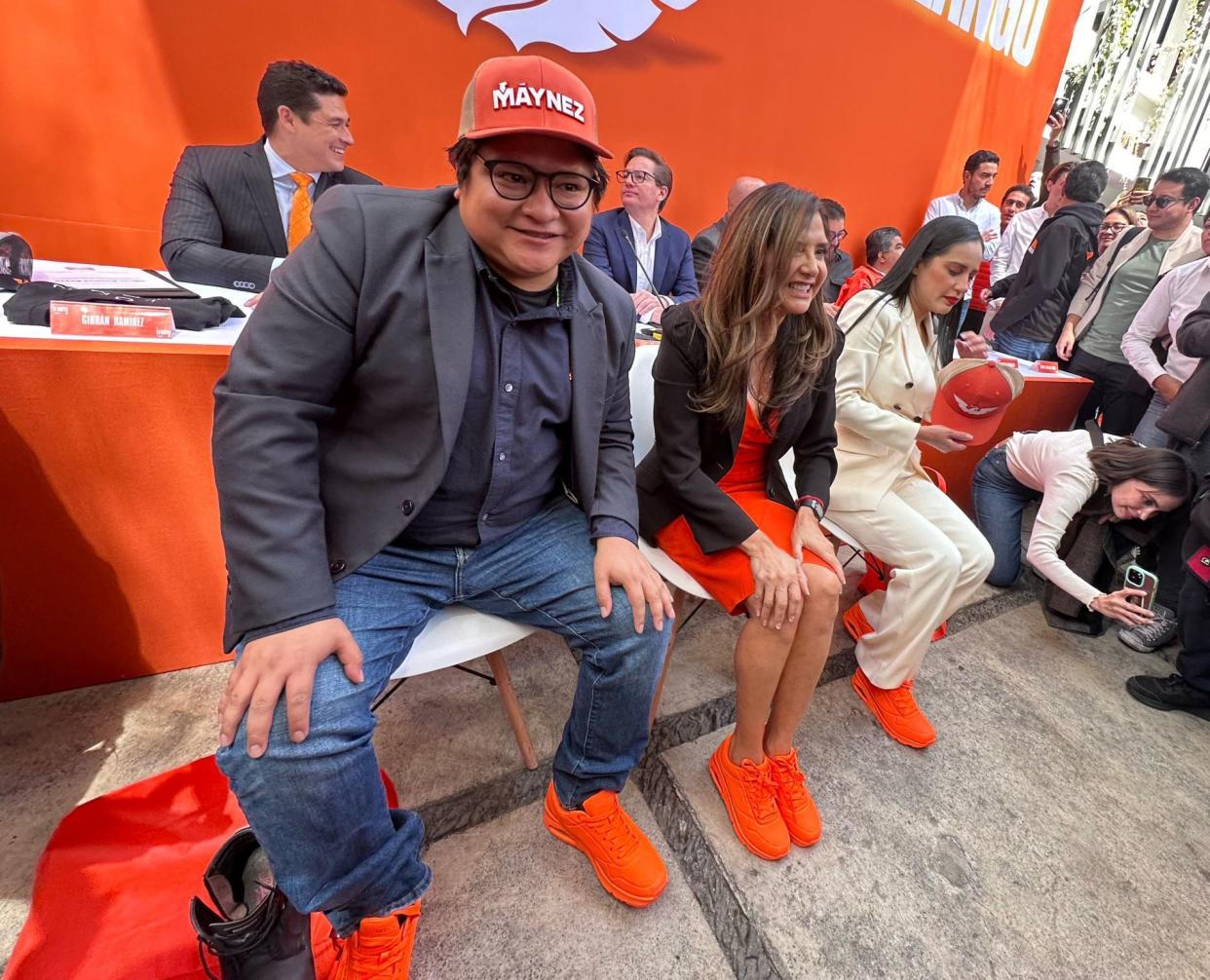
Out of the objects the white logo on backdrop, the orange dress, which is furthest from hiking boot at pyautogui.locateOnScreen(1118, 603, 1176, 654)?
the white logo on backdrop

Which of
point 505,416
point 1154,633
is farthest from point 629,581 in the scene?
point 1154,633

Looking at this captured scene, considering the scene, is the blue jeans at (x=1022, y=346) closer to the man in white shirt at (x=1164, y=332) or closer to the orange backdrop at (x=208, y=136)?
the man in white shirt at (x=1164, y=332)

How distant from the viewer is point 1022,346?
400 cm

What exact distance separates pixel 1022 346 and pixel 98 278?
16.5ft

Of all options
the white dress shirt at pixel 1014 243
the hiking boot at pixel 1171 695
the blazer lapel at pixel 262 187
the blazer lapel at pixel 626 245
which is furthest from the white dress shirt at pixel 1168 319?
the blazer lapel at pixel 262 187

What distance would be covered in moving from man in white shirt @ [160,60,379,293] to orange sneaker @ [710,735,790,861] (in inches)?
84.6

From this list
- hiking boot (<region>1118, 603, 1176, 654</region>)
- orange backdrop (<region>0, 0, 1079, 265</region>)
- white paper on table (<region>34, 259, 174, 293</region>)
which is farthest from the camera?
orange backdrop (<region>0, 0, 1079, 265</region>)

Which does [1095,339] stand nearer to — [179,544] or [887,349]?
[887,349]

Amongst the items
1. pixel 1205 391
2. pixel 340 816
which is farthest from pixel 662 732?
pixel 1205 391

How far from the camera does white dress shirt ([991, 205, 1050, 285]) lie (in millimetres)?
5012

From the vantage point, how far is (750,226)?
140 centimetres

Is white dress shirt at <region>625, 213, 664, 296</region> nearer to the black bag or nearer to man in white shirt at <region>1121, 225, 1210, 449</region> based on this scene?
the black bag

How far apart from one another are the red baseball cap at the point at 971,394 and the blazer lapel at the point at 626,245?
174cm

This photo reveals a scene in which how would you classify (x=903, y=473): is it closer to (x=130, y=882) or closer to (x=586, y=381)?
(x=586, y=381)
